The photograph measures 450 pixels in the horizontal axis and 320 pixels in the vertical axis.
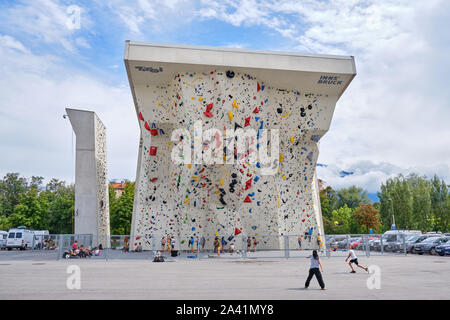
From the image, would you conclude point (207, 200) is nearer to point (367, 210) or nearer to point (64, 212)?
point (64, 212)

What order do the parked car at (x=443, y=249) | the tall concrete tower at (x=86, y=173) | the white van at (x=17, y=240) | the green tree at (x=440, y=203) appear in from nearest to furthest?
the parked car at (x=443, y=249), the tall concrete tower at (x=86, y=173), the white van at (x=17, y=240), the green tree at (x=440, y=203)

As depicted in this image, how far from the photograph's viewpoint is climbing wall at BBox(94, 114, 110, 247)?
32.8m

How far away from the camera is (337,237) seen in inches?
876

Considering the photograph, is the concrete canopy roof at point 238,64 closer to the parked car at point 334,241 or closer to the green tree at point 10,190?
the parked car at point 334,241

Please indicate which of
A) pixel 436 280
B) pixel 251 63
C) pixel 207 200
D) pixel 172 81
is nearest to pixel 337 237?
pixel 207 200

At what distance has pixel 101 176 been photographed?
34656 mm

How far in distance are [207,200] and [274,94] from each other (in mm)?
10063

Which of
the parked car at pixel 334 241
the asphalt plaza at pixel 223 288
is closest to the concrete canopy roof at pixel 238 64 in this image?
the parked car at pixel 334 241

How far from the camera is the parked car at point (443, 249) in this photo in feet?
75.1

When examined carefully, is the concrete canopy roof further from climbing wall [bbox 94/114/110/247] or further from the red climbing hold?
climbing wall [bbox 94/114/110/247]

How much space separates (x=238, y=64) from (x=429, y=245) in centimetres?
1827

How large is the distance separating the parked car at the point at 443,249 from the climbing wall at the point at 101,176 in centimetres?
2719

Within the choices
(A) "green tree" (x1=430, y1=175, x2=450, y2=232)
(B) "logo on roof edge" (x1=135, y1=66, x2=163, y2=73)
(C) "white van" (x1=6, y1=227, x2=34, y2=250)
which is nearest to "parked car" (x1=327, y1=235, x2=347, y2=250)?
(B) "logo on roof edge" (x1=135, y1=66, x2=163, y2=73)

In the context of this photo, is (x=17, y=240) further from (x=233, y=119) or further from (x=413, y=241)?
(x=413, y=241)
